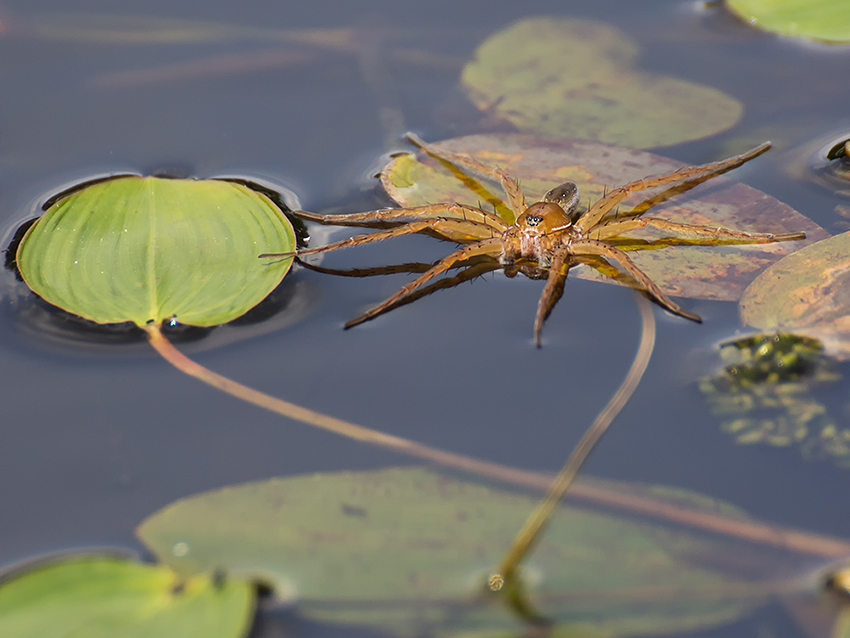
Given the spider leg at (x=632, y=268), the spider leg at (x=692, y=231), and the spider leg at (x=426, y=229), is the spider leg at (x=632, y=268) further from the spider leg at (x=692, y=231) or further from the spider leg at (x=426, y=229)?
the spider leg at (x=426, y=229)

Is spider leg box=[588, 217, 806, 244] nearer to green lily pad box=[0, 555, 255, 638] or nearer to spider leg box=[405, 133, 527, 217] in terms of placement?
spider leg box=[405, 133, 527, 217]

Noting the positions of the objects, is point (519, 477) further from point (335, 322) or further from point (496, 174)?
point (496, 174)

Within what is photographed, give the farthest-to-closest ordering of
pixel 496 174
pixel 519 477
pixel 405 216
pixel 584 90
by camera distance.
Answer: pixel 584 90 → pixel 496 174 → pixel 405 216 → pixel 519 477

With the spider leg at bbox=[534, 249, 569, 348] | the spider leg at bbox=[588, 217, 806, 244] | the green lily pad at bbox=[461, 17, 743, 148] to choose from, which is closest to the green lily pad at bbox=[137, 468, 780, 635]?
the spider leg at bbox=[534, 249, 569, 348]

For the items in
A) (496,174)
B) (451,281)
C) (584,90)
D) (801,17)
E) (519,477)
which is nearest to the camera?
(519,477)

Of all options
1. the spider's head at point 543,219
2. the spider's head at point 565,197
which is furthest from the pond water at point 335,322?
the spider's head at point 565,197

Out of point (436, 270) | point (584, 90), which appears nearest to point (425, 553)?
point (436, 270)

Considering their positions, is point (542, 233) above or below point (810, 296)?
above

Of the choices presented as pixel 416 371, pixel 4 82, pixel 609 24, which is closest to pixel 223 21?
pixel 4 82
